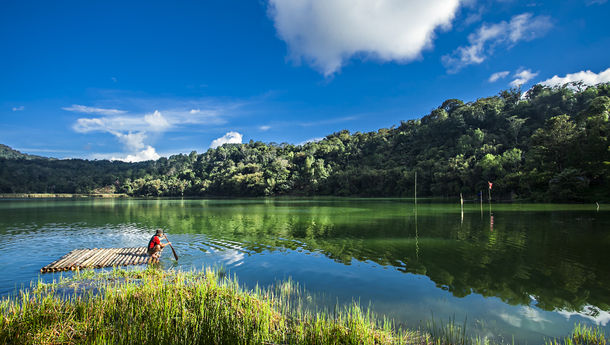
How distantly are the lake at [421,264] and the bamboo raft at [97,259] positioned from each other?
72 cm

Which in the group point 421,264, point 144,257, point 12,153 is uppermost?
point 12,153

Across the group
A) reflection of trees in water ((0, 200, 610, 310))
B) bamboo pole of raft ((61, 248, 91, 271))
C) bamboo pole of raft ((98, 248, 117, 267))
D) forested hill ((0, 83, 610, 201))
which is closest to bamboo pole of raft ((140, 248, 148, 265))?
bamboo pole of raft ((98, 248, 117, 267))

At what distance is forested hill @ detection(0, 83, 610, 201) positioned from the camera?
44.5m

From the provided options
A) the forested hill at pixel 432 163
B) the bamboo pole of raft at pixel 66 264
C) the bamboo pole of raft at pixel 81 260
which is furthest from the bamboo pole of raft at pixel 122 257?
the forested hill at pixel 432 163

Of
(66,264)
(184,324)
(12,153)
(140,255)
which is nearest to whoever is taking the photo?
(184,324)

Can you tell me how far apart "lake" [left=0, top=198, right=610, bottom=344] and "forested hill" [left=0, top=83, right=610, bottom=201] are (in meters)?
28.7

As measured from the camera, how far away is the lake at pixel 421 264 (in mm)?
7293

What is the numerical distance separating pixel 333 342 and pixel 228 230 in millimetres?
18459

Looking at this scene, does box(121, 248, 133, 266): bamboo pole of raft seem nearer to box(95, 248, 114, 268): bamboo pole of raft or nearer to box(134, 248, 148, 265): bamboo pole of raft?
box(134, 248, 148, 265): bamboo pole of raft

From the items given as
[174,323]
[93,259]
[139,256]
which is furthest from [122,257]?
[174,323]

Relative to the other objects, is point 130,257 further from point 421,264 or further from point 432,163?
point 432,163

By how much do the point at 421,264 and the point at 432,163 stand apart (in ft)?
233

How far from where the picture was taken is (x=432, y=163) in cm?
7688

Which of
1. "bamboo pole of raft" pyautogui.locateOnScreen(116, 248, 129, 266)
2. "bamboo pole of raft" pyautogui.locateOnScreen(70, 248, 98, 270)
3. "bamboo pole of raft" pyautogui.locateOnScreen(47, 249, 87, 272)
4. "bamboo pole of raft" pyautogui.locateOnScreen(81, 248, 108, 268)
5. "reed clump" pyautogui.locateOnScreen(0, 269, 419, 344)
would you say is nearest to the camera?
"reed clump" pyautogui.locateOnScreen(0, 269, 419, 344)
